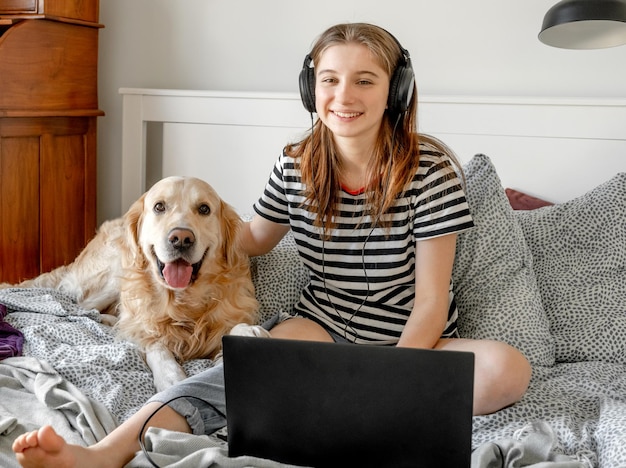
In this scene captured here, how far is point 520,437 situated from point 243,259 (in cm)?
84

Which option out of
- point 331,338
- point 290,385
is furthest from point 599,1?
point 290,385

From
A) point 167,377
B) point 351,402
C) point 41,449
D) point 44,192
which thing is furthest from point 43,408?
point 44,192

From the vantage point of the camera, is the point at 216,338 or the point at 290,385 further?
the point at 216,338

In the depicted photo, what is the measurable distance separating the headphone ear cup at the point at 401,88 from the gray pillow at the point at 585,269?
0.58 metres

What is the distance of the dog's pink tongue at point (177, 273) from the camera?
182 cm

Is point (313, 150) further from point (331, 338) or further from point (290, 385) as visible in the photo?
point (290, 385)

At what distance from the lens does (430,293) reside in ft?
5.34

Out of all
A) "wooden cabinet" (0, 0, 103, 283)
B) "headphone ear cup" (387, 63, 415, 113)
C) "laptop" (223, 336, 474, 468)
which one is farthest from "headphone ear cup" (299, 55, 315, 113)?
"wooden cabinet" (0, 0, 103, 283)

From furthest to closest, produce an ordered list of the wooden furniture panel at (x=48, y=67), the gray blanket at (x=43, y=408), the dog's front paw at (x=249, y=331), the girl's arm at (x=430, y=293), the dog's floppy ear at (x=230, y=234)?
the wooden furniture panel at (x=48, y=67) → the dog's floppy ear at (x=230, y=234) → the dog's front paw at (x=249, y=331) → the girl's arm at (x=430, y=293) → the gray blanket at (x=43, y=408)

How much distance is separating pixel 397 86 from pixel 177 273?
0.66 m

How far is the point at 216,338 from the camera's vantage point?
188 centimetres

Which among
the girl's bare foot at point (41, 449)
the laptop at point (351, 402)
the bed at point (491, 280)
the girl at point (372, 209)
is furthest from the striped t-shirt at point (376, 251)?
the girl's bare foot at point (41, 449)

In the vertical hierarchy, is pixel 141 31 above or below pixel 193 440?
above

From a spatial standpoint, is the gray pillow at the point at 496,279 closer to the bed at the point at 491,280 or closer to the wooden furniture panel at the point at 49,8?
the bed at the point at 491,280
